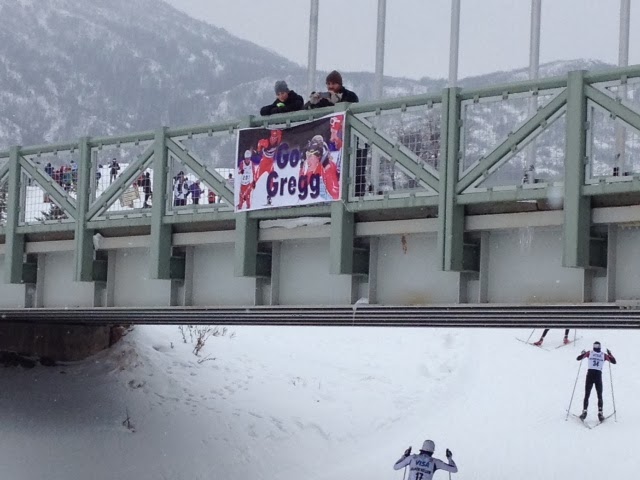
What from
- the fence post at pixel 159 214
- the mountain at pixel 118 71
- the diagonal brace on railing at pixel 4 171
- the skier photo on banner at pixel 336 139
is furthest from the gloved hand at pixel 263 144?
the mountain at pixel 118 71

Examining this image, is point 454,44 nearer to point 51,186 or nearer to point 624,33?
point 624,33

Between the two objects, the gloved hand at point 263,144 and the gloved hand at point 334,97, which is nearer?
the gloved hand at point 334,97

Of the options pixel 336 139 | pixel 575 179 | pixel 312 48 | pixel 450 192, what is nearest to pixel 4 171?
pixel 312 48

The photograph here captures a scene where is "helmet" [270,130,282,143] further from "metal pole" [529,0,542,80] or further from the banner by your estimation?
"metal pole" [529,0,542,80]

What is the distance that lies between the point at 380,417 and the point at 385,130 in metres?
16.3

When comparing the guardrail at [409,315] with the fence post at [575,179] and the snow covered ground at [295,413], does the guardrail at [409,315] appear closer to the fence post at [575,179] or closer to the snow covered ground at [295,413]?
the fence post at [575,179]

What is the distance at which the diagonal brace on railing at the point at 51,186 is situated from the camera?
18869 mm

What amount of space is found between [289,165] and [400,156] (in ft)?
5.59

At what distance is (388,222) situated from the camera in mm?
15227

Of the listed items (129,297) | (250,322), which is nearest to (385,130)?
(129,297)

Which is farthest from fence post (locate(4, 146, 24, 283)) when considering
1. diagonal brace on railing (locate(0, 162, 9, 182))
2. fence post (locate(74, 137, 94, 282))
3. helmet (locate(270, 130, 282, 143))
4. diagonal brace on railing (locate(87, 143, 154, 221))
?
helmet (locate(270, 130, 282, 143))

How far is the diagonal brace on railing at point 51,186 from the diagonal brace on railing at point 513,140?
6.77m

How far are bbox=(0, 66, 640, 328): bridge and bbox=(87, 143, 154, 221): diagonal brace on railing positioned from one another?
22 millimetres

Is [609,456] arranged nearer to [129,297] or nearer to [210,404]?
[210,404]
